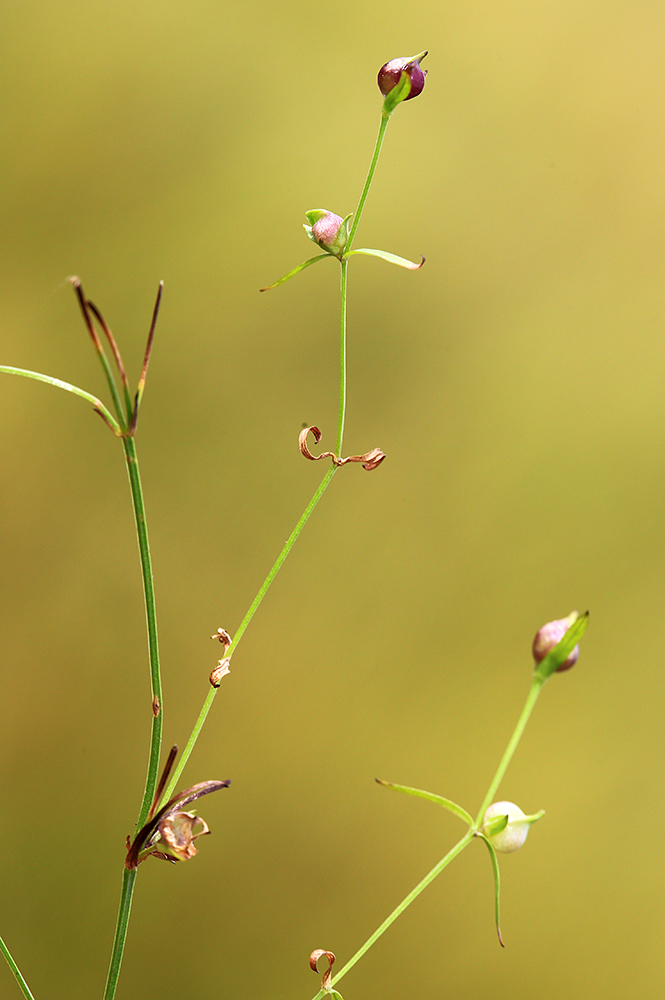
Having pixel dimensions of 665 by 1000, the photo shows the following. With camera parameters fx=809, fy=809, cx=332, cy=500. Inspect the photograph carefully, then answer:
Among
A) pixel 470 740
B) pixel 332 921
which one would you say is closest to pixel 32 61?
pixel 470 740

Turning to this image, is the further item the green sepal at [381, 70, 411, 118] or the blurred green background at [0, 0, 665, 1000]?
the blurred green background at [0, 0, 665, 1000]

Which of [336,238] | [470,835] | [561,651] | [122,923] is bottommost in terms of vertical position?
[122,923]

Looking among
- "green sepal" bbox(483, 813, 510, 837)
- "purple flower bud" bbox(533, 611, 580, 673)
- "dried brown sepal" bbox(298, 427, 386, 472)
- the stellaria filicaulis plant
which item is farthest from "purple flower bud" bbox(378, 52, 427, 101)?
"green sepal" bbox(483, 813, 510, 837)

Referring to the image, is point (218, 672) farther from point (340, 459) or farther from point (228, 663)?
point (340, 459)

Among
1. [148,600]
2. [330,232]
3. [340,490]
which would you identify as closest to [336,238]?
[330,232]

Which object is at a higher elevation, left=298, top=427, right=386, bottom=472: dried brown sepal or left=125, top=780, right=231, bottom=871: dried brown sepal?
left=298, top=427, right=386, bottom=472: dried brown sepal

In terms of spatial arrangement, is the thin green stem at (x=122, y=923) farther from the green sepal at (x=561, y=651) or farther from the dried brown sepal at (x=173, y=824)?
the green sepal at (x=561, y=651)

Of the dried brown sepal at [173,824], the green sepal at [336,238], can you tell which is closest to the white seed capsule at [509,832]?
the dried brown sepal at [173,824]

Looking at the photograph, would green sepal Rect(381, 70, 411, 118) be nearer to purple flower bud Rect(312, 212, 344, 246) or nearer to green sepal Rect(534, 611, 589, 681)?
purple flower bud Rect(312, 212, 344, 246)
